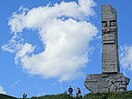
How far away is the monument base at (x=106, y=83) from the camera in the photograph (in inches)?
1277

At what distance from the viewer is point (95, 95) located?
1170 inches

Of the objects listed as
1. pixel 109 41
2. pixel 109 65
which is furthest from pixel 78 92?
pixel 109 41

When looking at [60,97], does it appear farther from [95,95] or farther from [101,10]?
[101,10]

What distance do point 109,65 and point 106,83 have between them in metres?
1.67

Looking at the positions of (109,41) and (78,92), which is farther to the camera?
(109,41)

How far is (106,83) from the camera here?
33.3 metres

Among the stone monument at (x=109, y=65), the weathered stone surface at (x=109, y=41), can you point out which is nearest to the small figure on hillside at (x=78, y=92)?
the stone monument at (x=109, y=65)

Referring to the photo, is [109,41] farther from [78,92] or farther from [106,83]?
[78,92]

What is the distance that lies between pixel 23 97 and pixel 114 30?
10.3 meters

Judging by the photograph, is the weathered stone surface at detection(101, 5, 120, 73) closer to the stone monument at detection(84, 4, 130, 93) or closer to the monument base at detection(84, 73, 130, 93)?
the stone monument at detection(84, 4, 130, 93)

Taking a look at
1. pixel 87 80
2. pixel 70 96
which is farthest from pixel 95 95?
pixel 87 80

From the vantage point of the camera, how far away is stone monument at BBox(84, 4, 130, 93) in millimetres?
32656

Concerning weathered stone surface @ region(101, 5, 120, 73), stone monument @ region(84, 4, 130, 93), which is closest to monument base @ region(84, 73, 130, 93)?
stone monument @ region(84, 4, 130, 93)

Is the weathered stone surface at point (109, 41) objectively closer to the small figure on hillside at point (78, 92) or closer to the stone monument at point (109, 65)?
the stone monument at point (109, 65)
